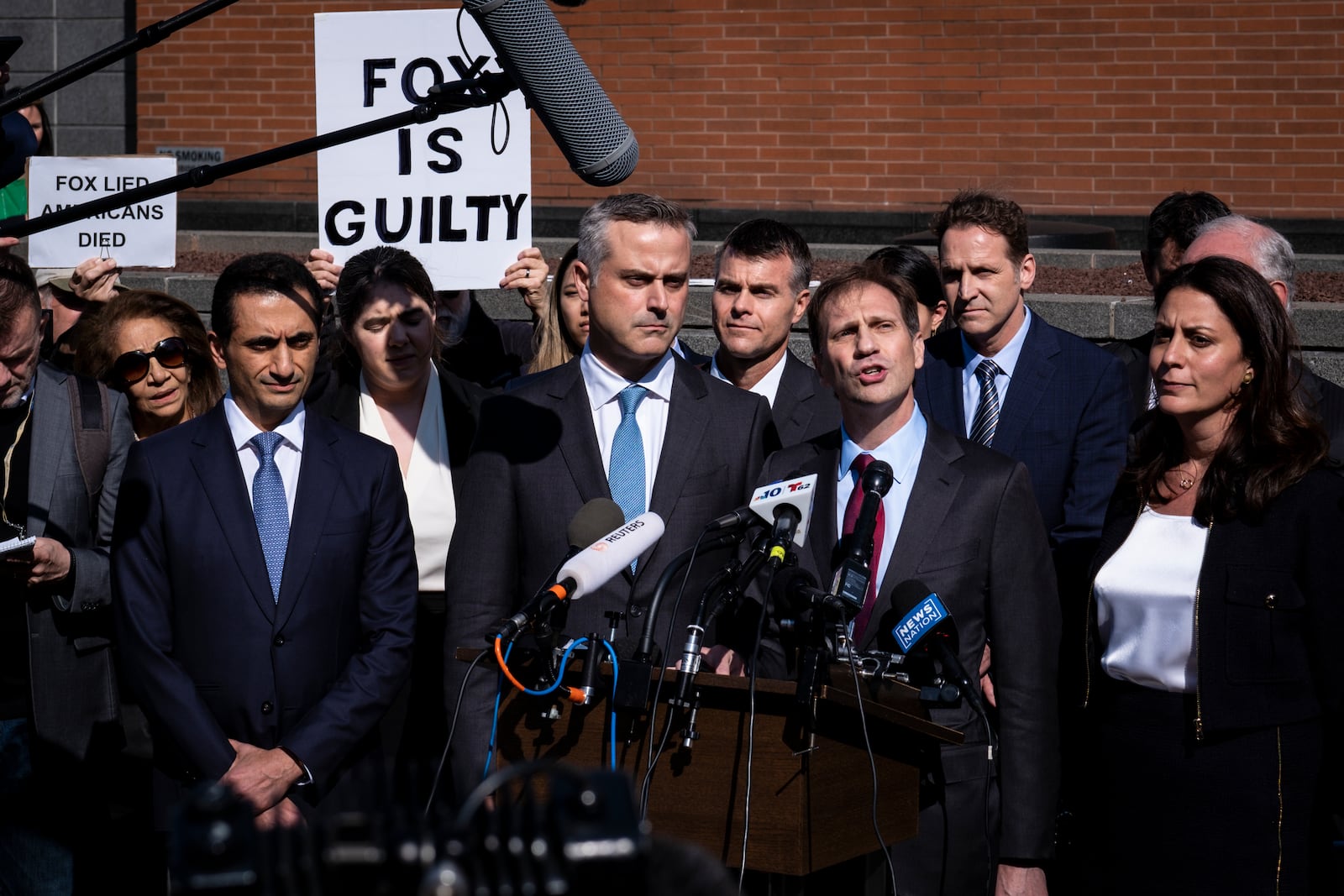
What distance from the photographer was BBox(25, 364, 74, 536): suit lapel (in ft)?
14.9

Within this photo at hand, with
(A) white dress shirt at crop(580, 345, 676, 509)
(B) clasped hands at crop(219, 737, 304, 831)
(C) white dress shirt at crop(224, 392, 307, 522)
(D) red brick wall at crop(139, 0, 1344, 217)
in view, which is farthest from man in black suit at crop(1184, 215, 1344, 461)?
(D) red brick wall at crop(139, 0, 1344, 217)

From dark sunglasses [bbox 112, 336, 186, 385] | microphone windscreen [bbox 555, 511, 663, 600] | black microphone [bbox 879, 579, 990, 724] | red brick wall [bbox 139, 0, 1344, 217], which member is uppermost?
red brick wall [bbox 139, 0, 1344, 217]

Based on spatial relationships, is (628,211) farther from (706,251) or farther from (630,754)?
(706,251)

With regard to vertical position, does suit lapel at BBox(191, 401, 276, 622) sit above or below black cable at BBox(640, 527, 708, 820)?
above

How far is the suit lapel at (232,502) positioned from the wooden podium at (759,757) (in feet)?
3.33

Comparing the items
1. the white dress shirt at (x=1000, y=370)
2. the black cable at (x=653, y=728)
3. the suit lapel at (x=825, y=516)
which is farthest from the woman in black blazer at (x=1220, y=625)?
the black cable at (x=653, y=728)

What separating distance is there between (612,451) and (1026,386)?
5.33ft

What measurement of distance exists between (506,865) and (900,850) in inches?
94.3

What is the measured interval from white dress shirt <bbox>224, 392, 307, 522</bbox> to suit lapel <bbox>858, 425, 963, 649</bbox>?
1.67 meters

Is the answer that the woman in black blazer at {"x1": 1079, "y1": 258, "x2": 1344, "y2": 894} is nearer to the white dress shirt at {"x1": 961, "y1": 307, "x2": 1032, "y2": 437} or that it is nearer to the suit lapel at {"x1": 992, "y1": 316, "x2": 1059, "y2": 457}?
the suit lapel at {"x1": 992, "y1": 316, "x2": 1059, "y2": 457}

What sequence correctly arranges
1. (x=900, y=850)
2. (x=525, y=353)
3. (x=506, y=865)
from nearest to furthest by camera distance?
(x=506, y=865), (x=900, y=850), (x=525, y=353)

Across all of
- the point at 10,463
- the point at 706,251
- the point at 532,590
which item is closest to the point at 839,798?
the point at 532,590

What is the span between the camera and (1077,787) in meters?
4.15

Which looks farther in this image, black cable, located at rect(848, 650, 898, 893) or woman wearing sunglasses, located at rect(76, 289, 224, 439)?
woman wearing sunglasses, located at rect(76, 289, 224, 439)
